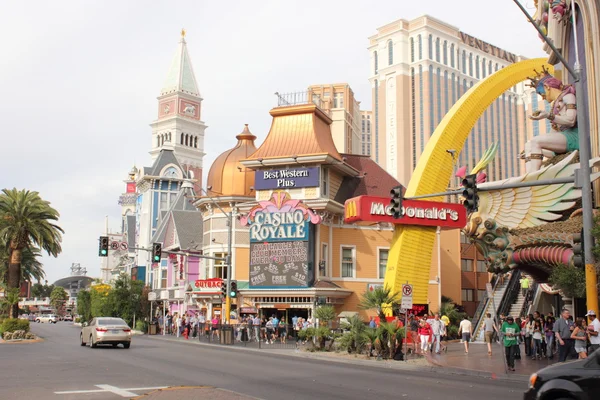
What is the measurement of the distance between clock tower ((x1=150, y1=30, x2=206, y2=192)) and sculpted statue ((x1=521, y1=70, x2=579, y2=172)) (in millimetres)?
90592

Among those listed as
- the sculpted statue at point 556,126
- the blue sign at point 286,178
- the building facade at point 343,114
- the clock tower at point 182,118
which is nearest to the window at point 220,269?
the blue sign at point 286,178

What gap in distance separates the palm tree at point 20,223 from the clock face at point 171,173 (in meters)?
38.6

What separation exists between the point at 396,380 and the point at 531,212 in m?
12.9

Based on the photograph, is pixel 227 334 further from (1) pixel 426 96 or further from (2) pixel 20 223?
(1) pixel 426 96

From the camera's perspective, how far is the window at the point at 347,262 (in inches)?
1761

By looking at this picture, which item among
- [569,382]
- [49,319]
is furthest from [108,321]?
[49,319]

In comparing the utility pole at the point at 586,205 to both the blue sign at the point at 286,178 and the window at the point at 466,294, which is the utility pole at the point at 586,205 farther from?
the window at the point at 466,294

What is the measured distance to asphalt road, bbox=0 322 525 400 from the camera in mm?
13648

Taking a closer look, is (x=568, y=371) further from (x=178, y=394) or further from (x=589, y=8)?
(x=589, y=8)

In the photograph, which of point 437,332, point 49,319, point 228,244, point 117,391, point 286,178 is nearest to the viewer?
point 117,391

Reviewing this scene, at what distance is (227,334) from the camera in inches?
1372

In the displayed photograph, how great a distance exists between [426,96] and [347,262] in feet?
367

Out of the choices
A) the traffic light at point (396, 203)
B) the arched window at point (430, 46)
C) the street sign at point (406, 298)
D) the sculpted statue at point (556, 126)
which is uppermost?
the arched window at point (430, 46)

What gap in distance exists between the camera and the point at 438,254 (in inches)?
1809
